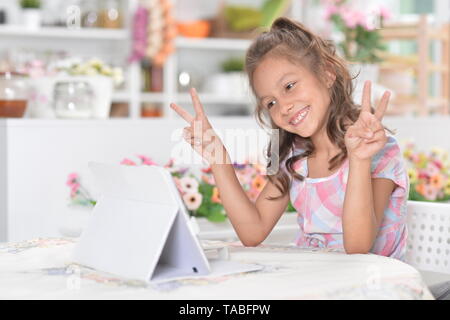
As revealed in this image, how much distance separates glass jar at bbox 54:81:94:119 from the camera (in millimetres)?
2588

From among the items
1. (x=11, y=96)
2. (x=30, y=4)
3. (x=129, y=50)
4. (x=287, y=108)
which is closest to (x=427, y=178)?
(x=287, y=108)

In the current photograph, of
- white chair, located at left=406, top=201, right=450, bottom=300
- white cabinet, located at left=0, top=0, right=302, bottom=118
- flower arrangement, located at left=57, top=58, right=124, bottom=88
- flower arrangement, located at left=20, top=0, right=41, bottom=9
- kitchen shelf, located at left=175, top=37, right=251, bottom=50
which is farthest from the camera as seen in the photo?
kitchen shelf, located at left=175, top=37, right=251, bottom=50

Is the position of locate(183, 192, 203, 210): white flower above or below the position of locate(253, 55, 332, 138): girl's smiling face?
below

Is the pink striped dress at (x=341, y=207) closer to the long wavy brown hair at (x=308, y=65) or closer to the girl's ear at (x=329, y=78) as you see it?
the long wavy brown hair at (x=308, y=65)

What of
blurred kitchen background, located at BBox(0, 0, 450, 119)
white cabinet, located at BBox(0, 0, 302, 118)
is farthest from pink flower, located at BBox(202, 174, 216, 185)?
white cabinet, located at BBox(0, 0, 302, 118)

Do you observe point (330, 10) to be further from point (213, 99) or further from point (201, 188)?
point (213, 99)

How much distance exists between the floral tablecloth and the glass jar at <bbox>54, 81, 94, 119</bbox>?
1.32 meters

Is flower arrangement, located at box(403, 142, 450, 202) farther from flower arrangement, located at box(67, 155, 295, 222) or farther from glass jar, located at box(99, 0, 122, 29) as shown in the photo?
glass jar, located at box(99, 0, 122, 29)

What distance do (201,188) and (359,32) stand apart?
1372 mm

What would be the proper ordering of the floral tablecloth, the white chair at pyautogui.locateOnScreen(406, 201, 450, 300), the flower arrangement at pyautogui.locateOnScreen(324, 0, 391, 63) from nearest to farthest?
the floral tablecloth
the white chair at pyautogui.locateOnScreen(406, 201, 450, 300)
the flower arrangement at pyautogui.locateOnScreen(324, 0, 391, 63)

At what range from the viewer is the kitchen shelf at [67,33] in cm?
472

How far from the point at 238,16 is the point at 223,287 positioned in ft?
15.1

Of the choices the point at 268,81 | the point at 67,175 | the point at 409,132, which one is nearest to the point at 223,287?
the point at 268,81
